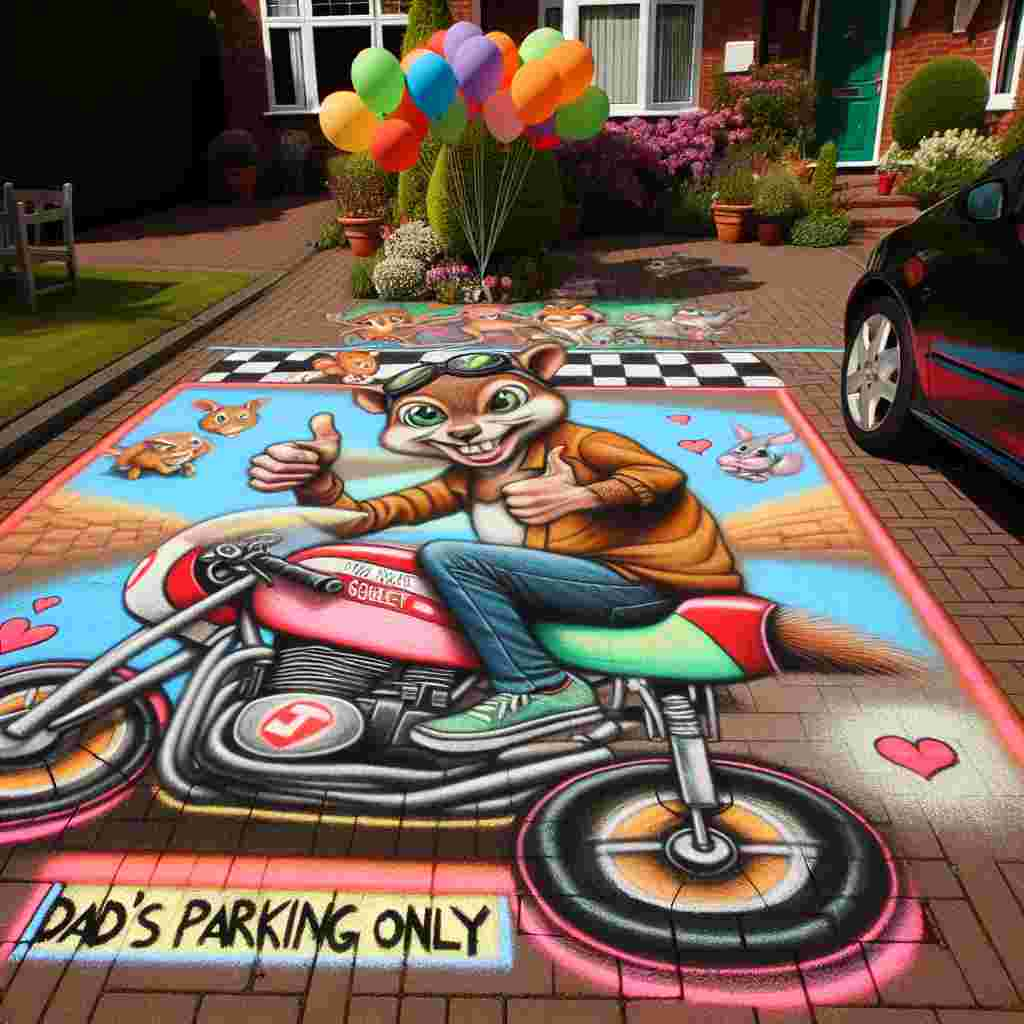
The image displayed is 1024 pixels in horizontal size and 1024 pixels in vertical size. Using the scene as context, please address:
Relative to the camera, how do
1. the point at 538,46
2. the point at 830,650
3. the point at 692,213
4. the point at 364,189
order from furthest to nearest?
the point at 692,213 < the point at 364,189 < the point at 538,46 < the point at 830,650

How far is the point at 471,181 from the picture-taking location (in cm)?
905

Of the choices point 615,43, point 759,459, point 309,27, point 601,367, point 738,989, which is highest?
point 309,27

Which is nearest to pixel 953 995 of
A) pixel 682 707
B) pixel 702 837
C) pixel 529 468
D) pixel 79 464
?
pixel 702 837

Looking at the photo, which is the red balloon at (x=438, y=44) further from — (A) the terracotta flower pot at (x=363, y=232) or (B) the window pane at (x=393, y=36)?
(B) the window pane at (x=393, y=36)

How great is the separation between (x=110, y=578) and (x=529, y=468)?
223 centimetres

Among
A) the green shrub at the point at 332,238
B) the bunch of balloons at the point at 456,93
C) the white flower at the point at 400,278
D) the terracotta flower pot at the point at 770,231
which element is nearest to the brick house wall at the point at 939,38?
the terracotta flower pot at the point at 770,231

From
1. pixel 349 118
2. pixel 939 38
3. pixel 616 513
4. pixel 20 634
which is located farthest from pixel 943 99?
pixel 20 634

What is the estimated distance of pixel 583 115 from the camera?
7.96m

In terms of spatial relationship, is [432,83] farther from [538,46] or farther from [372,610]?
[372,610]

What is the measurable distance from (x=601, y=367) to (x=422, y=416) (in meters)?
1.71

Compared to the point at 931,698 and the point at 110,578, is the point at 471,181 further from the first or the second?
the point at 931,698

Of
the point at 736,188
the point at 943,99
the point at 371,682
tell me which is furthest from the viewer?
the point at 943,99

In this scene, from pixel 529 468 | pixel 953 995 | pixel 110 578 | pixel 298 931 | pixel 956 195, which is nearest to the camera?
pixel 953 995

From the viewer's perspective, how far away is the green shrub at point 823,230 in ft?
40.5
